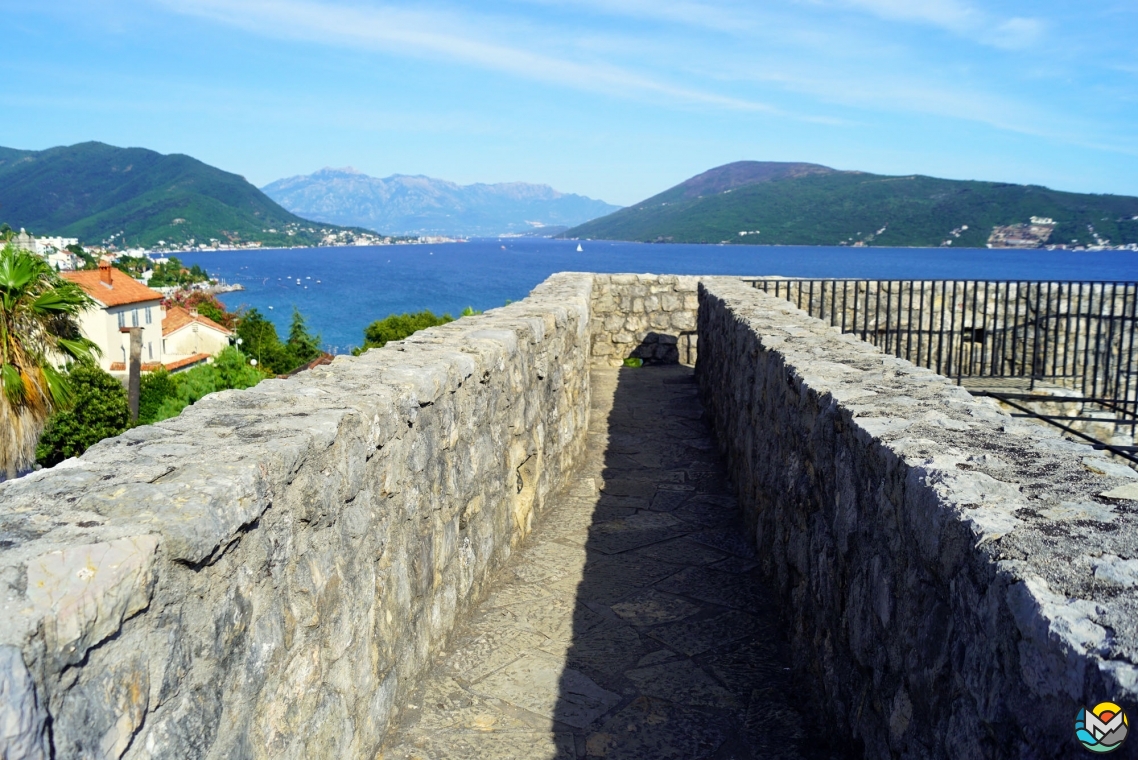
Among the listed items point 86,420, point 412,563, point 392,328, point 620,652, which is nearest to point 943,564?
point 412,563

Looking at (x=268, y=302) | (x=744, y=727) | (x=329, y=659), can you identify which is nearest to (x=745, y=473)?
(x=744, y=727)

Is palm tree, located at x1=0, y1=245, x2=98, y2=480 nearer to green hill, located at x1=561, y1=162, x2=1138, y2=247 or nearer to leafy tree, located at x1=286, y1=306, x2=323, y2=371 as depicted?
leafy tree, located at x1=286, y1=306, x2=323, y2=371

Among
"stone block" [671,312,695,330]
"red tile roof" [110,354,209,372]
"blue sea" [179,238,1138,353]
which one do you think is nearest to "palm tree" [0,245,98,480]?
"stone block" [671,312,695,330]

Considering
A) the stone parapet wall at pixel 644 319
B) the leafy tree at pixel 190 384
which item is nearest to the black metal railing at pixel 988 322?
the stone parapet wall at pixel 644 319

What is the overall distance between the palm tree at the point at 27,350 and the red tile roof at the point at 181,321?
59.5 m

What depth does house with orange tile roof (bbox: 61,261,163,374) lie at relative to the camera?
54.5 meters

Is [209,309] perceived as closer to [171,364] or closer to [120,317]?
[171,364]

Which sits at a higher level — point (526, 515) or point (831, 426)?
point (831, 426)

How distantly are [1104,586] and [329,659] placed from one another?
1979 mm

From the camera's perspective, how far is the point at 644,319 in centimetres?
1249

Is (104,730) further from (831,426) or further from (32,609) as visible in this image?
(831,426)

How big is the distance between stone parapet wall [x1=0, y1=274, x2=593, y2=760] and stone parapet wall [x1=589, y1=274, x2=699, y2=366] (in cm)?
818

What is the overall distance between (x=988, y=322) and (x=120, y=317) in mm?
57528

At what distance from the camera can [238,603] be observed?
2002mm
